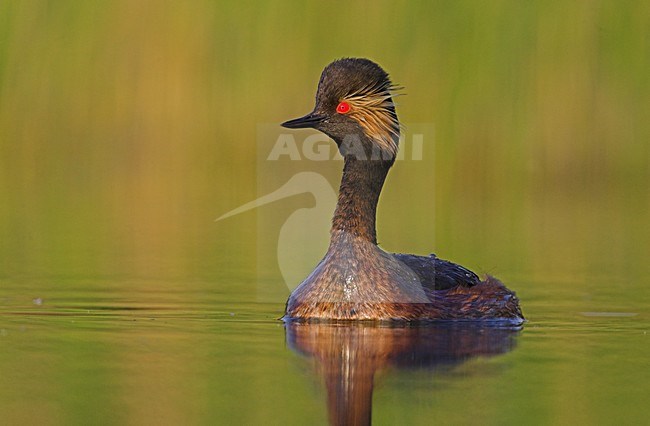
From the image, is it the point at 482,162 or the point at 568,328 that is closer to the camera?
the point at 568,328

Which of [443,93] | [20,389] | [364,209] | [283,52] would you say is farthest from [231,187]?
[20,389]

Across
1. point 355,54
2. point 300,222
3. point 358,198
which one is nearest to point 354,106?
point 358,198

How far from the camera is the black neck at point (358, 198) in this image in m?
10.2

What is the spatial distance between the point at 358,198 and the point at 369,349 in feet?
6.54

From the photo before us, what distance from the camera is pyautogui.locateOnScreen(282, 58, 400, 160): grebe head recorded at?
9.94 m

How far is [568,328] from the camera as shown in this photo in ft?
31.0

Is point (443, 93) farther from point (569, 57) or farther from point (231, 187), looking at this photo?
point (231, 187)

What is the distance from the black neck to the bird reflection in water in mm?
916

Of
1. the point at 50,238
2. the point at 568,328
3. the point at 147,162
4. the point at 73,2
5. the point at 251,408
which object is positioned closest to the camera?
the point at 251,408

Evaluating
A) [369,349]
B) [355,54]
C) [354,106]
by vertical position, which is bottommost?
[369,349]

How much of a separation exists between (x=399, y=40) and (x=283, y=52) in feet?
5.19

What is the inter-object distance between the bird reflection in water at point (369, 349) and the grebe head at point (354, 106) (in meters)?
1.42

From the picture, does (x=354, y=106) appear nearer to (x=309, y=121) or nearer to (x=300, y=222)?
(x=309, y=121)

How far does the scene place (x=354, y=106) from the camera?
10055mm
